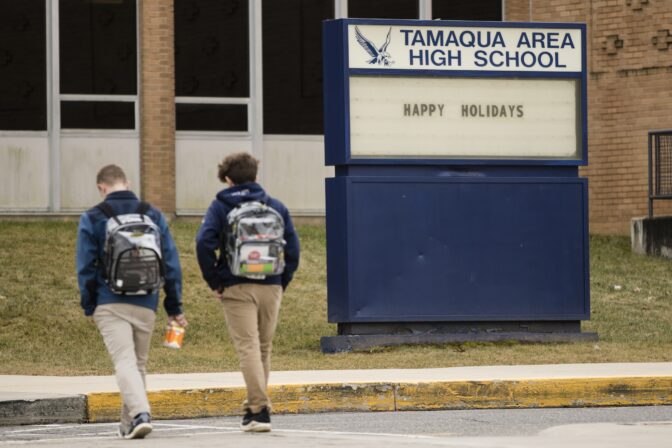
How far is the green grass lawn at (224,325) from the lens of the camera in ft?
46.5

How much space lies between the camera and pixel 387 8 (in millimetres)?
24922

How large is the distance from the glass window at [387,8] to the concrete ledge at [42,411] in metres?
14.8

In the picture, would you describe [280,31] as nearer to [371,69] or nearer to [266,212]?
[371,69]

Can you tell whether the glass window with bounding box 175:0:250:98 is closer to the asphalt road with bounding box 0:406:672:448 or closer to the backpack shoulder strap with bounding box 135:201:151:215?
the asphalt road with bounding box 0:406:672:448

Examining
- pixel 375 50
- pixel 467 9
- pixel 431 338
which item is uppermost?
pixel 467 9

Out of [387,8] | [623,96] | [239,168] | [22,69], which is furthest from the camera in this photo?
[387,8]

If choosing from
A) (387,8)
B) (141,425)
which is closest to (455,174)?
(141,425)

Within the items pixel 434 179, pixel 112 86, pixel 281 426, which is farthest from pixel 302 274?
pixel 281 426

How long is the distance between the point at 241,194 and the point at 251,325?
845mm

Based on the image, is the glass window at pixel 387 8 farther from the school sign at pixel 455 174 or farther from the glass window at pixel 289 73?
the school sign at pixel 455 174

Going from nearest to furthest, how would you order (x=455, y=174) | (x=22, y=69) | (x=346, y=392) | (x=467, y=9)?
1. (x=346, y=392)
2. (x=455, y=174)
3. (x=22, y=69)
4. (x=467, y=9)

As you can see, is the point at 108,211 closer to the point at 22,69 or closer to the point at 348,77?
the point at 348,77

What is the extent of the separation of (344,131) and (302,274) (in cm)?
425

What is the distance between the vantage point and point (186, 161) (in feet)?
76.9
